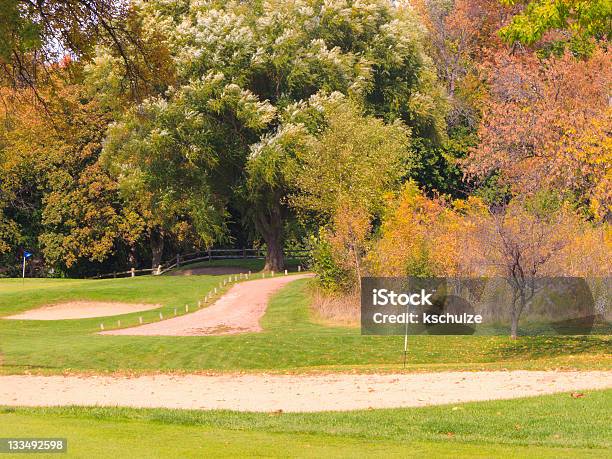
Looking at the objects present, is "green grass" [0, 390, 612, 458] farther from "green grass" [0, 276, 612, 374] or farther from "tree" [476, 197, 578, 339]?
"tree" [476, 197, 578, 339]

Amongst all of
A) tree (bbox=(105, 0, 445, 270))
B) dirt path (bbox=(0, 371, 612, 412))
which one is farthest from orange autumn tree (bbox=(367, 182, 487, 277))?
dirt path (bbox=(0, 371, 612, 412))

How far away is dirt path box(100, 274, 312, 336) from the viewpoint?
127 feet

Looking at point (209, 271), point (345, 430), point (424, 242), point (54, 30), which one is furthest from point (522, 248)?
point (209, 271)

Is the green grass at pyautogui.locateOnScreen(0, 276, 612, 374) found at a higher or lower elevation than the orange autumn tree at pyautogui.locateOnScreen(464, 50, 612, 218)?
lower

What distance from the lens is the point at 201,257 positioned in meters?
70.8

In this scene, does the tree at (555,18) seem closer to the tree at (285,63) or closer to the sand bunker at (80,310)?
the sand bunker at (80,310)

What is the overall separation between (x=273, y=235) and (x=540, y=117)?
1795cm

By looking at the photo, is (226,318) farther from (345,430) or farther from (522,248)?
(345,430)

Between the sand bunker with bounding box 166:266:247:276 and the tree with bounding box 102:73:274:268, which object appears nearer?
the tree with bounding box 102:73:274:268

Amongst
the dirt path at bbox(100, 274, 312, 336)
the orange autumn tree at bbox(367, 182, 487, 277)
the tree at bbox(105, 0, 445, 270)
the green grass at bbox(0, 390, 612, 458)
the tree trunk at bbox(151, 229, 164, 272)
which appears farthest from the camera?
the tree trunk at bbox(151, 229, 164, 272)

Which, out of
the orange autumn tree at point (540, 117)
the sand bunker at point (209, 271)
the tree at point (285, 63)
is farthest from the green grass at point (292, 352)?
the sand bunker at point (209, 271)

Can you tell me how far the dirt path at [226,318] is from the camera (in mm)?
38656

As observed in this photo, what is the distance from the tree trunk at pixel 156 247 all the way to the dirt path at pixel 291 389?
42.5 metres

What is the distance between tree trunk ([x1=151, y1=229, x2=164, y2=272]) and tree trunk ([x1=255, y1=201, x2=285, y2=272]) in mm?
11122
